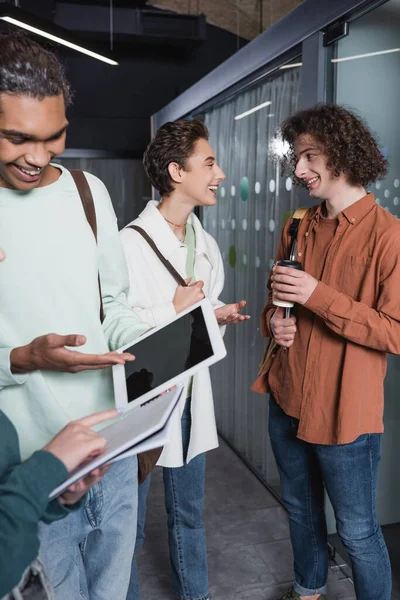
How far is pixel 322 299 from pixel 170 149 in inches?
36.0

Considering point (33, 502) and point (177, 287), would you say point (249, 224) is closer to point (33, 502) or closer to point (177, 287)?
point (177, 287)

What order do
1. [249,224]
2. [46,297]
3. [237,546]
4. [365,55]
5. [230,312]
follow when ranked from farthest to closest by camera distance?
[249,224]
[237,546]
[365,55]
[230,312]
[46,297]

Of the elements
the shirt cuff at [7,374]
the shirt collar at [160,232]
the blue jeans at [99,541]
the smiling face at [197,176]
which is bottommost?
the blue jeans at [99,541]

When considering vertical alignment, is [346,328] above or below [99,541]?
above

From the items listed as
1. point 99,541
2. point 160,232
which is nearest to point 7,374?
point 99,541

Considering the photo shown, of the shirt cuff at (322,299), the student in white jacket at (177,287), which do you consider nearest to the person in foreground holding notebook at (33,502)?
the shirt cuff at (322,299)

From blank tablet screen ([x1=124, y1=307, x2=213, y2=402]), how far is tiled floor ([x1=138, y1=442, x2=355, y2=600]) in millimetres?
1622

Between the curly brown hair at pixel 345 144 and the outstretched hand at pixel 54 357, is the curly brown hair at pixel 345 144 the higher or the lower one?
the higher one

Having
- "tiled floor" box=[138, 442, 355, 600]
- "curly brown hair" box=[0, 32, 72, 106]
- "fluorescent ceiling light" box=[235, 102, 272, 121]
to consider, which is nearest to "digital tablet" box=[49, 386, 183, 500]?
"curly brown hair" box=[0, 32, 72, 106]

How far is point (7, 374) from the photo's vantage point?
1185 mm

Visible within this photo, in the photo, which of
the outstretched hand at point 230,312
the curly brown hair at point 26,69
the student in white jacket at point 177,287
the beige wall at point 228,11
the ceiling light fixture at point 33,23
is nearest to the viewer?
the curly brown hair at point 26,69

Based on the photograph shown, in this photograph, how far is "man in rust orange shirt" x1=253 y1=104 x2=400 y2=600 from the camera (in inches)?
69.3

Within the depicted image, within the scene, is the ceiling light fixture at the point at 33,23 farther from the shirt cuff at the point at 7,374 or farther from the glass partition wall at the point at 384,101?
the shirt cuff at the point at 7,374

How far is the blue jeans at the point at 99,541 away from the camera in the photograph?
1.22 metres
